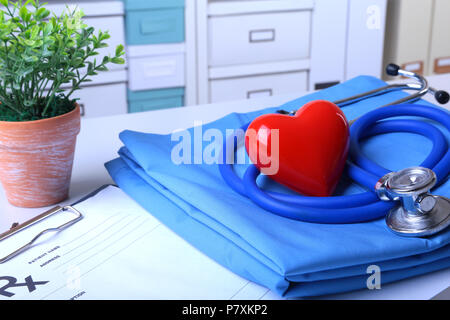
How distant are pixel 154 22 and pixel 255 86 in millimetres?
478

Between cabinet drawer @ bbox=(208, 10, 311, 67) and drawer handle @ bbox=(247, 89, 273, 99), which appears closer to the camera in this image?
cabinet drawer @ bbox=(208, 10, 311, 67)

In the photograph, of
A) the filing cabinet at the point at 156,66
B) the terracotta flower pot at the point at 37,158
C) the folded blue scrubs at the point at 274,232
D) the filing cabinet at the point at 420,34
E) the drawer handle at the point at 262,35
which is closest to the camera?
the folded blue scrubs at the point at 274,232

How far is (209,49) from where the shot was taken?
2.12 meters

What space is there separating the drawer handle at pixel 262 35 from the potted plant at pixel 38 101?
155 centimetres

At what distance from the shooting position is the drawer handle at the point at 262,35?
2160 mm

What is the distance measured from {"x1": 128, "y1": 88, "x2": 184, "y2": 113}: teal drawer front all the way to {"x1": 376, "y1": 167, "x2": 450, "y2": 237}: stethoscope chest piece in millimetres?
1602

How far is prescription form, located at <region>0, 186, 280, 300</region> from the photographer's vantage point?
0.51m

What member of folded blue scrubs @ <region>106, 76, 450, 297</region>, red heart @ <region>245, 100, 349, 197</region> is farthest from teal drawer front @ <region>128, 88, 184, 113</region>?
red heart @ <region>245, 100, 349, 197</region>

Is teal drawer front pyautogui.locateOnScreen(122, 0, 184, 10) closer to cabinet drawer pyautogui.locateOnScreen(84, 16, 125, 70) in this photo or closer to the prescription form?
cabinet drawer pyautogui.locateOnScreen(84, 16, 125, 70)

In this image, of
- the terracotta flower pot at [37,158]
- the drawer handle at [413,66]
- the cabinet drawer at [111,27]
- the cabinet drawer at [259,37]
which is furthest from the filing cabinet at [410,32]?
the terracotta flower pot at [37,158]

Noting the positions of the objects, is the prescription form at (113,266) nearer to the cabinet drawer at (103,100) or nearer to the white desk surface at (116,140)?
the white desk surface at (116,140)

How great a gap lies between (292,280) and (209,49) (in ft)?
5.65
